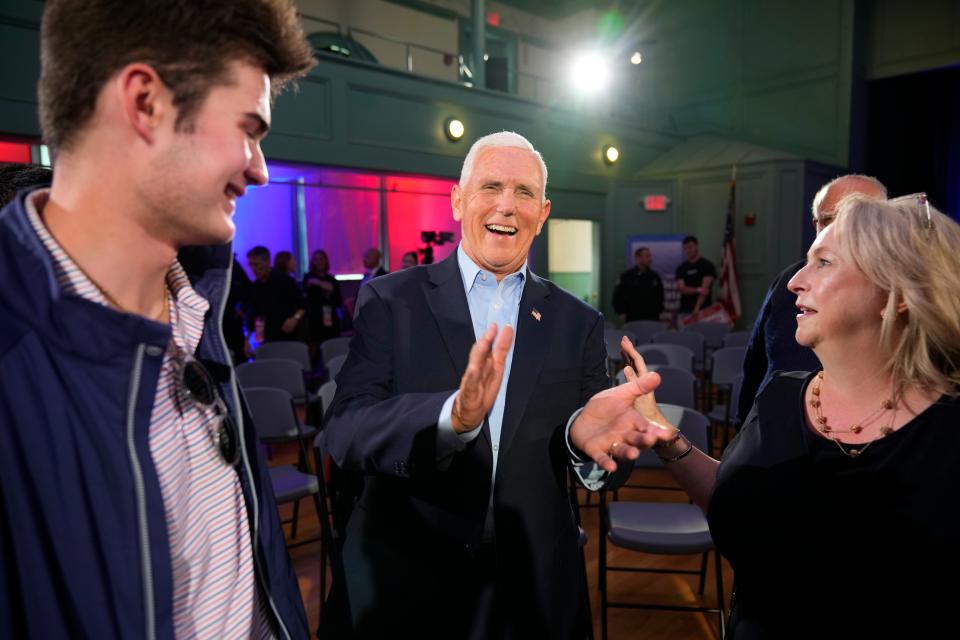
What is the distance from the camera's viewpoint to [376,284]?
1629mm

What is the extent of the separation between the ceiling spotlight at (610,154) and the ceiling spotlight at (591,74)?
5.39 ft

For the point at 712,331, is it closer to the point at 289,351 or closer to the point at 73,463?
the point at 289,351

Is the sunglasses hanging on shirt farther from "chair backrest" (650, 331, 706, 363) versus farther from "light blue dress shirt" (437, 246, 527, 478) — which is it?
"chair backrest" (650, 331, 706, 363)

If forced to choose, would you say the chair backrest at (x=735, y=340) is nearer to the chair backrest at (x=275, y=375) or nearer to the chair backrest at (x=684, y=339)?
the chair backrest at (x=684, y=339)

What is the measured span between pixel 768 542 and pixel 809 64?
437 inches

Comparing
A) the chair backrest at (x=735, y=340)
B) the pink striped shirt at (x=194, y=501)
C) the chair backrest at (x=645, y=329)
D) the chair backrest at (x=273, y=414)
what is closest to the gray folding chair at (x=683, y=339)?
the chair backrest at (x=735, y=340)

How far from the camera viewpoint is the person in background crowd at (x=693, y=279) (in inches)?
323

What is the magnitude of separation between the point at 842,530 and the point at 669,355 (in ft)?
13.1

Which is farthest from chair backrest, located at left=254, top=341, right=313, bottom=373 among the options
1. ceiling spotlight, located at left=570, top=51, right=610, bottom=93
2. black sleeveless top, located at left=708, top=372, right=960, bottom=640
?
ceiling spotlight, located at left=570, top=51, right=610, bottom=93

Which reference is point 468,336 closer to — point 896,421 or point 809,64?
point 896,421

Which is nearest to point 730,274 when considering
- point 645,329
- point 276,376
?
point 645,329

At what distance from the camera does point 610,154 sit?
34.3 ft

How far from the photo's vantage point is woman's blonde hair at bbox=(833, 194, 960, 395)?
4.25ft

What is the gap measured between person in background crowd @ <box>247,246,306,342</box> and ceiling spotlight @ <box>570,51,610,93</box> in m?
7.88
